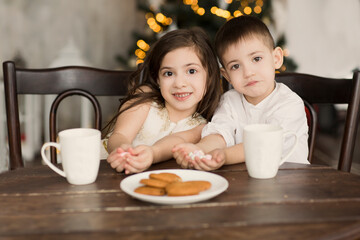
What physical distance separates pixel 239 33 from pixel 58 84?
2.16 ft

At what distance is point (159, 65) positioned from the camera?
157 centimetres

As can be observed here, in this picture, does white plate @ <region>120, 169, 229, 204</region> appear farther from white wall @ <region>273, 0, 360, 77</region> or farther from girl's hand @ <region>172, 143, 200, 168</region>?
white wall @ <region>273, 0, 360, 77</region>

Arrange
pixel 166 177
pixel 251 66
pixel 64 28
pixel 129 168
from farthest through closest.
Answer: pixel 64 28 → pixel 251 66 → pixel 129 168 → pixel 166 177

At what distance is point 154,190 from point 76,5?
11.0ft

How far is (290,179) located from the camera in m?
0.91

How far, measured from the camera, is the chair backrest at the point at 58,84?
4.52 feet

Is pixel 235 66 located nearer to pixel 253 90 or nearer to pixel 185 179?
pixel 253 90

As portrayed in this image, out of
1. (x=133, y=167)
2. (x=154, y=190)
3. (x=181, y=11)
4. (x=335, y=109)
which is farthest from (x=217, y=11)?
(x=154, y=190)

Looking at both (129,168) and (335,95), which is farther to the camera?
(335,95)

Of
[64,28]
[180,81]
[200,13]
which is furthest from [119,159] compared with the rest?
A: [64,28]

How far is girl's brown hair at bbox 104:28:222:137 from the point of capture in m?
1.55

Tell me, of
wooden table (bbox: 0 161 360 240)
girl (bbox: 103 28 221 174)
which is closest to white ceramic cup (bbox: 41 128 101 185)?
wooden table (bbox: 0 161 360 240)

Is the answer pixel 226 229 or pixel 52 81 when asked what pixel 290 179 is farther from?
pixel 52 81

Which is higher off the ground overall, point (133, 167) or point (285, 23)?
point (285, 23)
